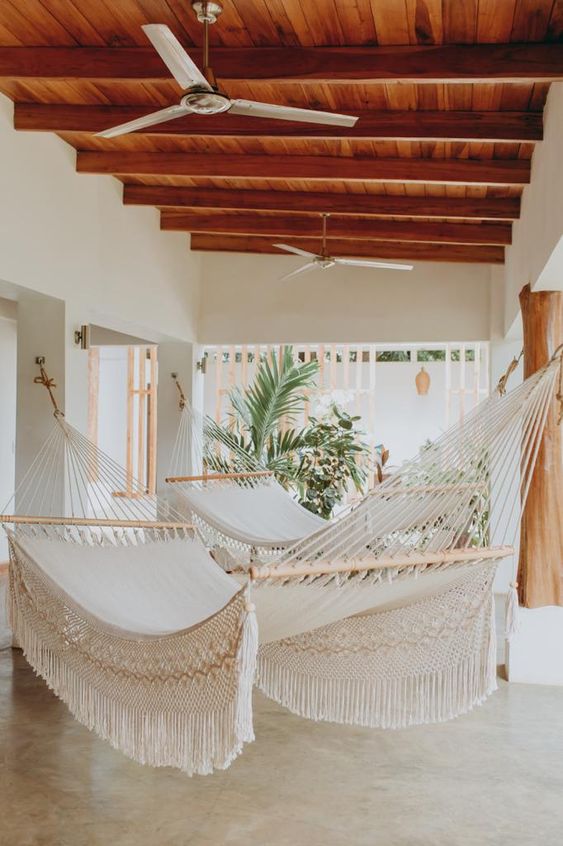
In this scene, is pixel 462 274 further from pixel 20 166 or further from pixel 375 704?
pixel 375 704

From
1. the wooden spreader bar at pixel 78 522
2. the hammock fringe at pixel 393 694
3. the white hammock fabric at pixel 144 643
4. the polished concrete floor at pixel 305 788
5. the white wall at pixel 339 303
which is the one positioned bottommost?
the polished concrete floor at pixel 305 788

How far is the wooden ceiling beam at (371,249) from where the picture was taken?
5617 mm

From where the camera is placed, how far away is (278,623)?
7.70 ft

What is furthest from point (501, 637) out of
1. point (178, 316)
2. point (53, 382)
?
point (178, 316)

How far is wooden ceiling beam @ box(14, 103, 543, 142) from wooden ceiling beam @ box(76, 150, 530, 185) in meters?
0.50

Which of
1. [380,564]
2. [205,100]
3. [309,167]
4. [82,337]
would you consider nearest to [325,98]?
[309,167]

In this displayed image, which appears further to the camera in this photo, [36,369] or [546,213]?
[36,369]

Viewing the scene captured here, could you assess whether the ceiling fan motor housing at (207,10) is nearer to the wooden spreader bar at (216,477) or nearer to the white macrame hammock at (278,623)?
the white macrame hammock at (278,623)

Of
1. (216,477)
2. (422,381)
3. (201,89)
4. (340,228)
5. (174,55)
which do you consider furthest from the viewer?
(422,381)

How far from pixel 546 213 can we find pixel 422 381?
5.86 m

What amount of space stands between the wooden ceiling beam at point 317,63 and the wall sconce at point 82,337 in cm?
149

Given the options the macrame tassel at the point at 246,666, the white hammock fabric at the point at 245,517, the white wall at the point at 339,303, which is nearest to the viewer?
the macrame tassel at the point at 246,666

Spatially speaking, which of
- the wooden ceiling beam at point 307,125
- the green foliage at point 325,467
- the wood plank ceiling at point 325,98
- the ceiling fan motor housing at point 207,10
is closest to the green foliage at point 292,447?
the green foliage at point 325,467

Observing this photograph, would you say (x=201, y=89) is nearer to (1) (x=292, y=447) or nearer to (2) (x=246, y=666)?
(2) (x=246, y=666)
